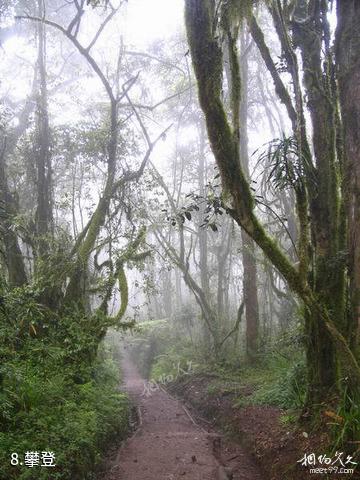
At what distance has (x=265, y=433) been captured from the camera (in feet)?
24.1

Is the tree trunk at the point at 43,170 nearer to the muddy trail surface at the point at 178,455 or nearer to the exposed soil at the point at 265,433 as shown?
the muddy trail surface at the point at 178,455

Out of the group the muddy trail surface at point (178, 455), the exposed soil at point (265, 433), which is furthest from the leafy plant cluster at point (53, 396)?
the exposed soil at point (265, 433)

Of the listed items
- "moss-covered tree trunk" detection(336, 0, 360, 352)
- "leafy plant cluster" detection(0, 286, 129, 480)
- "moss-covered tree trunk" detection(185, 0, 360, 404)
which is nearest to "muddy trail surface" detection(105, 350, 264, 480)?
"leafy plant cluster" detection(0, 286, 129, 480)

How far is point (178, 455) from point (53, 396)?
2434 mm

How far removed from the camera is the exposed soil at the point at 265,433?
5.62 m

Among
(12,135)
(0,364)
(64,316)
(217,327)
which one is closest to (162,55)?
(12,135)

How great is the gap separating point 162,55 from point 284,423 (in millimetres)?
16860

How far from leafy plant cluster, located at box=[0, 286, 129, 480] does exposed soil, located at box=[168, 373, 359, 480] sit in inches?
88.0

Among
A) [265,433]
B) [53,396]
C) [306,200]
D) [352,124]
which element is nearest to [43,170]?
[53,396]

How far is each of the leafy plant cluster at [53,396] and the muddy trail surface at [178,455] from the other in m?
0.47

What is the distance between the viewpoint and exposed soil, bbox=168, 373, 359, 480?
562cm

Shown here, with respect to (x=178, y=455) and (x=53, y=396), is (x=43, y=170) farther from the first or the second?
(x=178, y=455)

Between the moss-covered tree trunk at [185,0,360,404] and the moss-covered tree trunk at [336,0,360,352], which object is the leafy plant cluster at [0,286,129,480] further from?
the moss-covered tree trunk at [336,0,360,352]

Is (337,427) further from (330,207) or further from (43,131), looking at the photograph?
(43,131)
